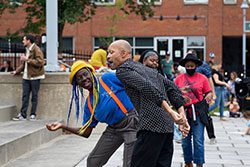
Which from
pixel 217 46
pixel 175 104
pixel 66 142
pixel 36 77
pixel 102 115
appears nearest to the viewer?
pixel 175 104

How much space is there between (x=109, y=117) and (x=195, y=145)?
300 centimetres

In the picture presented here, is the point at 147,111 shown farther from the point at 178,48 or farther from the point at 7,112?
the point at 178,48

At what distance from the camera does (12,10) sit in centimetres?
2783

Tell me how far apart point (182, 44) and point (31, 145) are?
30287mm

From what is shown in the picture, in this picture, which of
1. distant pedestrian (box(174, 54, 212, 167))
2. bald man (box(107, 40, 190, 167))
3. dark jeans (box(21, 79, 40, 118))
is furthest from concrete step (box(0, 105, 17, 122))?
bald man (box(107, 40, 190, 167))

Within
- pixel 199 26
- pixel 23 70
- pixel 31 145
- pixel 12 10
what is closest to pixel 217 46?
pixel 199 26

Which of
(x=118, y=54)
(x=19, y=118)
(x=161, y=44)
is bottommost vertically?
(x=19, y=118)

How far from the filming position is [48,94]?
45.4 feet

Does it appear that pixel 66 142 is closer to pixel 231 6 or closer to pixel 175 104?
pixel 175 104

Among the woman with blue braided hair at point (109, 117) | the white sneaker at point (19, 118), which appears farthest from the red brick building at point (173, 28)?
the woman with blue braided hair at point (109, 117)

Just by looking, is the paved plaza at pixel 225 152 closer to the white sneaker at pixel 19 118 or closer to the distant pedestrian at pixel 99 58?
the white sneaker at pixel 19 118

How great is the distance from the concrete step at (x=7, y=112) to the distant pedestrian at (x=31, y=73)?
15cm

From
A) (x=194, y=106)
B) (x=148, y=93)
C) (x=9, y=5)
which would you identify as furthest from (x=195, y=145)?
(x=9, y=5)

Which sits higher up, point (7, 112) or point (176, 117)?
point (176, 117)
